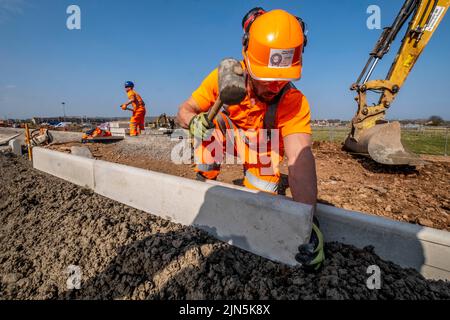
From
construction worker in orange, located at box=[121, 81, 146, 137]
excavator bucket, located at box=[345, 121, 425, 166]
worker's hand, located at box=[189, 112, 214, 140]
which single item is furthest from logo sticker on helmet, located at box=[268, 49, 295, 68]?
construction worker in orange, located at box=[121, 81, 146, 137]

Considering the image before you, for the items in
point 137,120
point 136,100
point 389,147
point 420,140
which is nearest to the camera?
point 389,147

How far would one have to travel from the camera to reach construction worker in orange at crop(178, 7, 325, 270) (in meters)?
2.13

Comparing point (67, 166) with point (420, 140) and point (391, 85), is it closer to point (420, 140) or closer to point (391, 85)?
point (391, 85)

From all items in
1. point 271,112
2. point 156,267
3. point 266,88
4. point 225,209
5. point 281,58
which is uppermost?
point 281,58

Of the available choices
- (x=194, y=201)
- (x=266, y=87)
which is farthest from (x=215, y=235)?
(x=266, y=87)

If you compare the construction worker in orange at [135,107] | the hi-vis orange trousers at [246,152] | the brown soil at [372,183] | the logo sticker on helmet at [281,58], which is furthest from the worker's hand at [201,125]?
the construction worker in orange at [135,107]

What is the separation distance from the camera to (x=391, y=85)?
6488mm

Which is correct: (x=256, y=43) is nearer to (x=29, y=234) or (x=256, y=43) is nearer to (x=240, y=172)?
(x=29, y=234)

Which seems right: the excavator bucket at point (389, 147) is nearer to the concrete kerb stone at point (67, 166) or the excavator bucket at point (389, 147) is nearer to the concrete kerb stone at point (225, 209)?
the concrete kerb stone at point (225, 209)

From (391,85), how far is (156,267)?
7.32 meters

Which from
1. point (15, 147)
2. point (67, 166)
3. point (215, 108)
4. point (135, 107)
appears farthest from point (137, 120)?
point (215, 108)

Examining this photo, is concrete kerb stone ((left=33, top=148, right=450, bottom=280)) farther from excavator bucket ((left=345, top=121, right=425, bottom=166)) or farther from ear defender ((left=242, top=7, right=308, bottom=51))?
excavator bucket ((left=345, top=121, right=425, bottom=166))

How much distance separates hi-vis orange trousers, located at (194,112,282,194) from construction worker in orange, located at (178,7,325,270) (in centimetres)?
1
